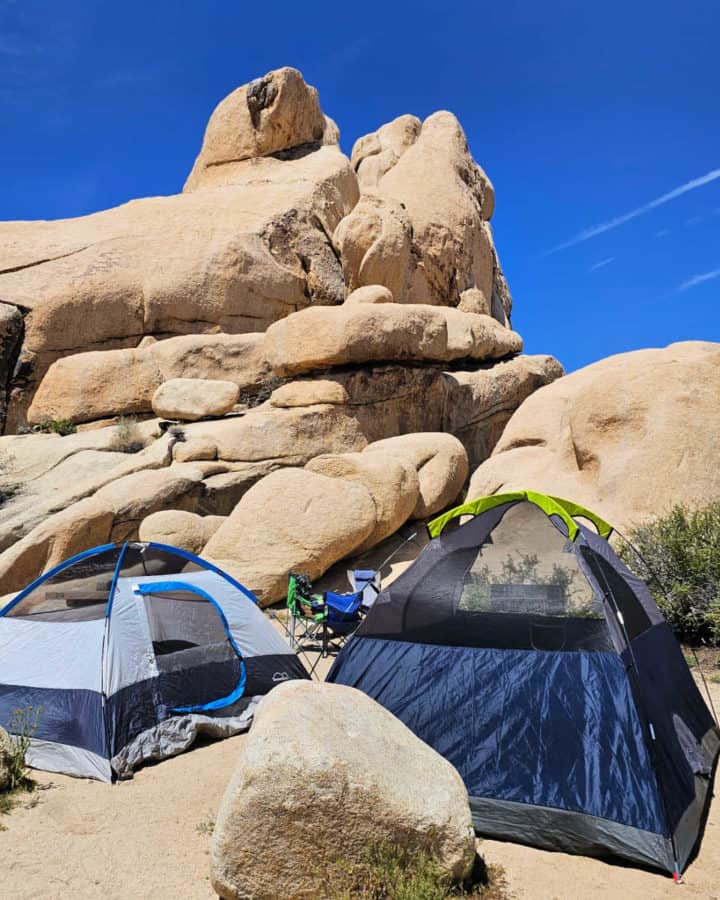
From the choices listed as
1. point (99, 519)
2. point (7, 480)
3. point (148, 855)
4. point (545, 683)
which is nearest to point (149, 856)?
point (148, 855)

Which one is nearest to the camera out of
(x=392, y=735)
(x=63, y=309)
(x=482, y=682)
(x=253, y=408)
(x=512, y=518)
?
(x=392, y=735)

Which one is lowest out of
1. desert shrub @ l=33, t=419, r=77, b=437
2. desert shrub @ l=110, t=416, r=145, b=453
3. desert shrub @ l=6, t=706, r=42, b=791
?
desert shrub @ l=6, t=706, r=42, b=791

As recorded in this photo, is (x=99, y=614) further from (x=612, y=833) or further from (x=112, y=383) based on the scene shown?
(x=112, y=383)

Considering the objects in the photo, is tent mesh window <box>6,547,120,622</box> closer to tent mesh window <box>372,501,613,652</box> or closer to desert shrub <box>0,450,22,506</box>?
tent mesh window <box>372,501,613,652</box>

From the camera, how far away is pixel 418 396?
17875mm

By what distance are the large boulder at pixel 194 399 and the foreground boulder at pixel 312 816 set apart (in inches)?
517

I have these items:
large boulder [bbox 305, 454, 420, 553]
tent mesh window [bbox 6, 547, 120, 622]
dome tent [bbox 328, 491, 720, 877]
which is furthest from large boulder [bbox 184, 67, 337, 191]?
dome tent [bbox 328, 491, 720, 877]

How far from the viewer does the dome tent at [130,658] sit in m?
6.07

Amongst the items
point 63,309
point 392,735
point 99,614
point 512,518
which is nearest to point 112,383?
point 63,309

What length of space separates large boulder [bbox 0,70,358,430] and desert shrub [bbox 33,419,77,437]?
164cm

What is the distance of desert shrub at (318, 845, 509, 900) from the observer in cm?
373

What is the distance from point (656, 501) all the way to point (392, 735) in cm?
910

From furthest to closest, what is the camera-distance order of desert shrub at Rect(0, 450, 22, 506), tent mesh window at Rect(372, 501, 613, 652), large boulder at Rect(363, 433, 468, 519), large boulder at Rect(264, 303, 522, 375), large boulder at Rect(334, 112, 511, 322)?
large boulder at Rect(334, 112, 511, 322) → large boulder at Rect(264, 303, 522, 375) → desert shrub at Rect(0, 450, 22, 506) → large boulder at Rect(363, 433, 468, 519) → tent mesh window at Rect(372, 501, 613, 652)

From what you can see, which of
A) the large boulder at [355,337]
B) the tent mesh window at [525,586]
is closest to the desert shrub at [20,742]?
the tent mesh window at [525,586]
